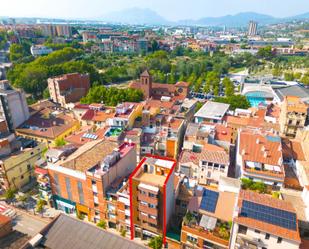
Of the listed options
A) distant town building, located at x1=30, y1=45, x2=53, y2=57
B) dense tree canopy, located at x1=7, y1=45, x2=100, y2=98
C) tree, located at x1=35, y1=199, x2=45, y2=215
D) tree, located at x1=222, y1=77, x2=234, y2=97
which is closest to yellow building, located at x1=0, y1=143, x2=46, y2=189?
tree, located at x1=35, y1=199, x2=45, y2=215

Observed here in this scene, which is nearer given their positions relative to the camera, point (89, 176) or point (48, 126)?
point (89, 176)

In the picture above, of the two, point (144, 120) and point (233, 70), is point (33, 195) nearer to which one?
point (144, 120)

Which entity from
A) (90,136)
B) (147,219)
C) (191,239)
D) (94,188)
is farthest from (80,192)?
(191,239)

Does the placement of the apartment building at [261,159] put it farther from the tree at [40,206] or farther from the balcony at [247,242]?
the tree at [40,206]

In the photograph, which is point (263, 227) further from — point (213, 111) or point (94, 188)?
point (213, 111)

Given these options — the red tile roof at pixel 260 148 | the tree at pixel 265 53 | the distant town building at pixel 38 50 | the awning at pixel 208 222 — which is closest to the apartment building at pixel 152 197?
the awning at pixel 208 222

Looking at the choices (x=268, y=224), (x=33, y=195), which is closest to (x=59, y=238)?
(x=33, y=195)

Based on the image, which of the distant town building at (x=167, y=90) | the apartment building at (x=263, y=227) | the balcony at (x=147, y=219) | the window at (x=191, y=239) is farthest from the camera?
the distant town building at (x=167, y=90)
